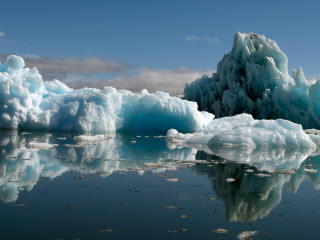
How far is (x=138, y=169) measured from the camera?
696cm

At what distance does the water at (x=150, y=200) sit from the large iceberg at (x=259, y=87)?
17649mm

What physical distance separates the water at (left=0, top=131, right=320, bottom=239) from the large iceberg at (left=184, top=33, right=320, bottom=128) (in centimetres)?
1765

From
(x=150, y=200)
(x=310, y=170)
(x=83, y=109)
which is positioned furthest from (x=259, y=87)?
(x=150, y=200)

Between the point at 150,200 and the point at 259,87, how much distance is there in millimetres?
24593

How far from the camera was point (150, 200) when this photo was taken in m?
4.67

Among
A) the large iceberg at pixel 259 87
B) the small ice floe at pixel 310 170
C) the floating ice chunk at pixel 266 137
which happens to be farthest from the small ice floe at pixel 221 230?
the large iceberg at pixel 259 87

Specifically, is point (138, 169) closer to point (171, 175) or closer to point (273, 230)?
point (171, 175)

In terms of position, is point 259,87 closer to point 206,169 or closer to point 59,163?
point 206,169

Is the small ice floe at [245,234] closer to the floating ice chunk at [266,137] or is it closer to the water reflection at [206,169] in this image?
the water reflection at [206,169]

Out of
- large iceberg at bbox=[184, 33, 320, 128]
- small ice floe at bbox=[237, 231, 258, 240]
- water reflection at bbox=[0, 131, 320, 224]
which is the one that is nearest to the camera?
small ice floe at bbox=[237, 231, 258, 240]

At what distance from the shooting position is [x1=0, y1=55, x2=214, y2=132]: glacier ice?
1688 centimetres

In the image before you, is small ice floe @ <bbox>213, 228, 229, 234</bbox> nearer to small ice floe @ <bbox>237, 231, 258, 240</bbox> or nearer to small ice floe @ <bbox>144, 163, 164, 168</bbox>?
small ice floe @ <bbox>237, 231, 258, 240</bbox>

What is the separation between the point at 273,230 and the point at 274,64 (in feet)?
80.7

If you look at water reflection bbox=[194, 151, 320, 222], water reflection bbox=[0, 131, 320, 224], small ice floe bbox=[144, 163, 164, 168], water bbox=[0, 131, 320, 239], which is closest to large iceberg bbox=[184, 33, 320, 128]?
water reflection bbox=[0, 131, 320, 224]
